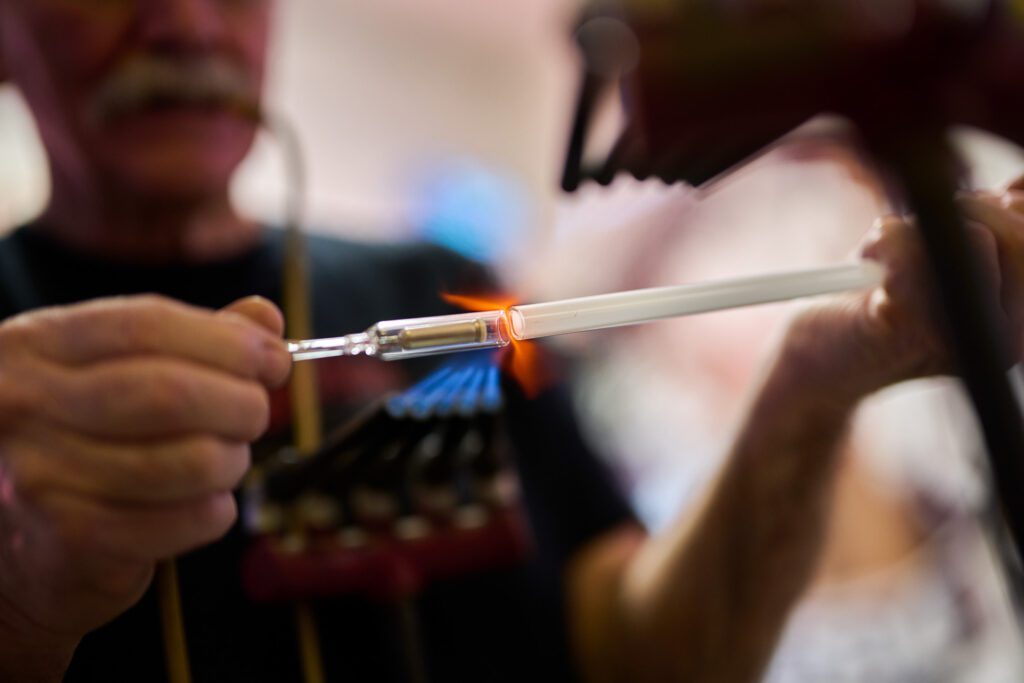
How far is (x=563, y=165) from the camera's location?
241mm

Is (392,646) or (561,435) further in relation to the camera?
(561,435)

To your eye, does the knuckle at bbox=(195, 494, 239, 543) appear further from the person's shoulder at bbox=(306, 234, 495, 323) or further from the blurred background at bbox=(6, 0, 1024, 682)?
the person's shoulder at bbox=(306, 234, 495, 323)

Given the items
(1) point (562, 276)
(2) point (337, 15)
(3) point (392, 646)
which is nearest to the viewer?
(3) point (392, 646)

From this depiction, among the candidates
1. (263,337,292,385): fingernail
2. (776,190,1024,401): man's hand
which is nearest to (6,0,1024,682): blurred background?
(776,190,1024,401): man's hand

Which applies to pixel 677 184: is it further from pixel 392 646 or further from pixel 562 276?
pixel 562 276

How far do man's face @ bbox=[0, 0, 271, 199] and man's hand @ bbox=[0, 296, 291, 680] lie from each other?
28 centimetres

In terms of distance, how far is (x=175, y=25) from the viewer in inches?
18.4

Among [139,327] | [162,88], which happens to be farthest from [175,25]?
[139,327]

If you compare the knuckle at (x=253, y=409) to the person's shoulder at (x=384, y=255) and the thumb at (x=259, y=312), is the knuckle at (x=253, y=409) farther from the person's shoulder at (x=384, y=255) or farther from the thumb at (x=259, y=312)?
the person's shoulder at (x=384, y=255)

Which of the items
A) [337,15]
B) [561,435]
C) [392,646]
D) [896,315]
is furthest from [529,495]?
[337,15]

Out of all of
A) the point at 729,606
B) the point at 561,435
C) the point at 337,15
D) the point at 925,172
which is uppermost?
the point at 337,15

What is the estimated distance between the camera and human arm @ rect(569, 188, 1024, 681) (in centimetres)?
27

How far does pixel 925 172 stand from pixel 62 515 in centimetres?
26

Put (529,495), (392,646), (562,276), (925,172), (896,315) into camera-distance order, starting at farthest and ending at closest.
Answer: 1. (562,276)
2. (529,495)
3. (392,646)
4. (896,315)
5. (925,172)
